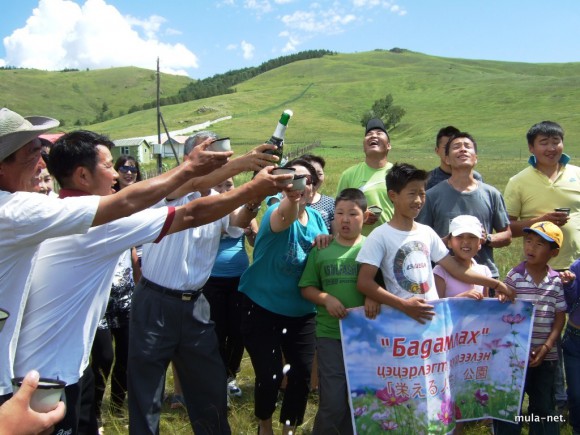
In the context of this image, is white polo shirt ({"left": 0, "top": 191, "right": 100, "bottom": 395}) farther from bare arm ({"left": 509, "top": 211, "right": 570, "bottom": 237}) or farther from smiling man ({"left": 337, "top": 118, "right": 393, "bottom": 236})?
bare arm ({"left": 509, "top": 211, "right": 570, "bottom": 237})

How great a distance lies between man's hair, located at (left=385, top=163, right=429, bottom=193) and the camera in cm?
374

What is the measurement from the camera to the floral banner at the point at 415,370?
143 inches

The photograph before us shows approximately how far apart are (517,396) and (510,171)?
1061 inches

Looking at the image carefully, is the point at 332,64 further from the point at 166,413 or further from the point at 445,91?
the point at 166,413

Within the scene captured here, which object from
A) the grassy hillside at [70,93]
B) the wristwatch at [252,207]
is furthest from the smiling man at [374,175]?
the grassy hillside at [70,93]

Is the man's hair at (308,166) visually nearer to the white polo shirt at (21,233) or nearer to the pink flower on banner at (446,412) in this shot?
the pink flower on banner at (446,412)

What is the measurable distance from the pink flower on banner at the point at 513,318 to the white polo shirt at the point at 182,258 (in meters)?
2.33

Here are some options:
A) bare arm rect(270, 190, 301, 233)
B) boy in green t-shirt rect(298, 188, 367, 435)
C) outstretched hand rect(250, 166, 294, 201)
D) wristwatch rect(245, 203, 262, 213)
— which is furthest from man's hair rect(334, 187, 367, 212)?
outstretched hand rect(250, 166, 294, 201)

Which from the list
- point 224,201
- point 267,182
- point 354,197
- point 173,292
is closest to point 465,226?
point 354,197

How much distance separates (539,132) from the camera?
4.75m

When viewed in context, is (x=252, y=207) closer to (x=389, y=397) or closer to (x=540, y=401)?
(x=389, y=397)

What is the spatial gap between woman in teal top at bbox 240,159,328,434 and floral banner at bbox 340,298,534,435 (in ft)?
1.69

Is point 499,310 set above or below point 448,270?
below

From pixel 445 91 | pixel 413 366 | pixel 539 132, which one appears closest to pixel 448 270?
pixel 413 366
